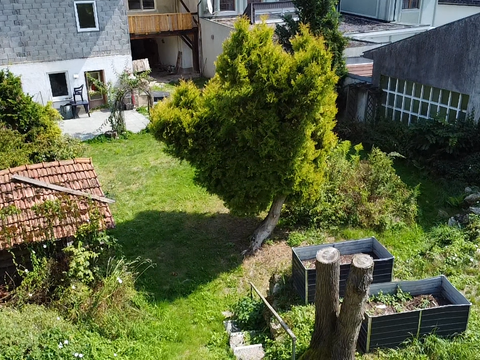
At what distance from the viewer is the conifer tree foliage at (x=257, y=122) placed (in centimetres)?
846

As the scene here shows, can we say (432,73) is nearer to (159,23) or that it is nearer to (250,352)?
(250,352)

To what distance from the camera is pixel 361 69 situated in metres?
18.1

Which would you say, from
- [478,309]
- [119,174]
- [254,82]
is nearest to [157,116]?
[254,82]

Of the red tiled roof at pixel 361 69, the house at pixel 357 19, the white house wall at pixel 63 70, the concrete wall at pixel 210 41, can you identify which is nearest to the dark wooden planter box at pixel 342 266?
the red tiled roof at pixel 361 69

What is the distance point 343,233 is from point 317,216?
72 centimetres

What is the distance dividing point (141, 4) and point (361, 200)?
60.8ft

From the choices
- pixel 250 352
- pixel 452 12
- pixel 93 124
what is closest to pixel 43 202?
pixel 250 352

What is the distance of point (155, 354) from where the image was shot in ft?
25.1

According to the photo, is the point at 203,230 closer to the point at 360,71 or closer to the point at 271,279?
the point at 271,279

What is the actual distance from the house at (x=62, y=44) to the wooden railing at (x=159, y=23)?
3164 millimetres

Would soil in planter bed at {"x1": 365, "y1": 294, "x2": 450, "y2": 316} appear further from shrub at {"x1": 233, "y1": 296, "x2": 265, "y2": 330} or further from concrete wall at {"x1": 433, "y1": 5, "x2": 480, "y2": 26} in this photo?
concrete wall at {"x1": 433, "y1": 5, "x2": 480, "y2": 26}

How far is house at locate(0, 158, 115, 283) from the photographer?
7.97 m

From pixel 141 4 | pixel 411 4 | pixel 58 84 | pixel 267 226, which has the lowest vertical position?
pixel 267 226

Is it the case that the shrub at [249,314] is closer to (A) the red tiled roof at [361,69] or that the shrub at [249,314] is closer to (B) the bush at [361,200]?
(B) the bush at [361,200]
